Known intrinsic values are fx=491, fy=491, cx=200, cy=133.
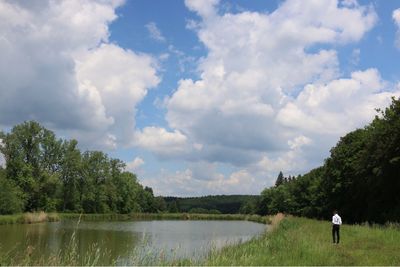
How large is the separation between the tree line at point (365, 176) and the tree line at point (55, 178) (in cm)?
4170

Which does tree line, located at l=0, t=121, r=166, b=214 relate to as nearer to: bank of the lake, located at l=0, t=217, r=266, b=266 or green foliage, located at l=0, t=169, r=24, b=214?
green foliage, located at l=0, t=169, r=24, b=214

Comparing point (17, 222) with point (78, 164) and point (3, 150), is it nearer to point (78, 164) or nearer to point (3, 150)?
point (3, 150)

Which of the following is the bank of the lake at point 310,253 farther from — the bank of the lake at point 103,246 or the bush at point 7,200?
the bush at point 7,200

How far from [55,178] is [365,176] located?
5339cm

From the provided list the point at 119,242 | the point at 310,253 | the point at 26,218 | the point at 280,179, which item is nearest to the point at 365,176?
the point at 119,242

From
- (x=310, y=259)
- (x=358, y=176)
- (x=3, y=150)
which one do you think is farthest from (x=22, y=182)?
(x=310, y=259)

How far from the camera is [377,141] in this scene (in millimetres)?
47031

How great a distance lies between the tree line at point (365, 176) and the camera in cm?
4344

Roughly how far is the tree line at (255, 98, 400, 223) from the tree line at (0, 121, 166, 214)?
4170 cm

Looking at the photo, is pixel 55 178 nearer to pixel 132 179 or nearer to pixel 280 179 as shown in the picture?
pixel 132 179

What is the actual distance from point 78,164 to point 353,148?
185 ft

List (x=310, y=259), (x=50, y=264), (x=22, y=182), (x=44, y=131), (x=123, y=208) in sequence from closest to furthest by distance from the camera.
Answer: (x=50, y=264), (x=310, y=259), (x=22, y=182), (x=44, y=131), (x=123, y=208)

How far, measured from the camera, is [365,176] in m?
49.8

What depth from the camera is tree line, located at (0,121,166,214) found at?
7919cm
